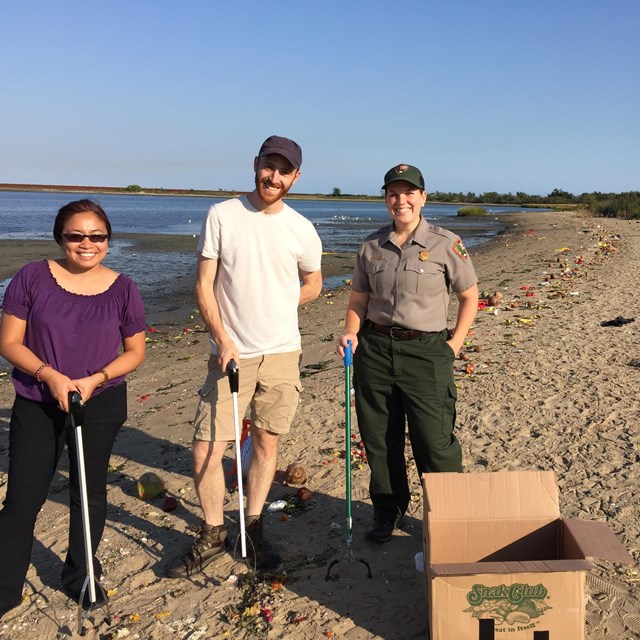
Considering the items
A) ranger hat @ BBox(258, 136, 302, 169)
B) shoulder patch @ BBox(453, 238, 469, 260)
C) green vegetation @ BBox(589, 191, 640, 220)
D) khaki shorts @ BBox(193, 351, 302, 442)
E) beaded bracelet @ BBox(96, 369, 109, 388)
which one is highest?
green vegetation @ BBox(589, 191, 640, 220)

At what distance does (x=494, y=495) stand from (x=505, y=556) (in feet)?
1.16

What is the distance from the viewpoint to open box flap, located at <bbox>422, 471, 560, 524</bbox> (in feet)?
11.4

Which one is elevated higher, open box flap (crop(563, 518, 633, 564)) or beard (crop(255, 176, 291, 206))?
beard (crop(255, 176, 291, 206))

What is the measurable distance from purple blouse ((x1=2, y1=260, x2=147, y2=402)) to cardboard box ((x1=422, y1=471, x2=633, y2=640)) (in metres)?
1.89

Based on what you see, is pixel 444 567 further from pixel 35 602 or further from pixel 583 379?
pixel 583 379

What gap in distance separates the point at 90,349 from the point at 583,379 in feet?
19.3

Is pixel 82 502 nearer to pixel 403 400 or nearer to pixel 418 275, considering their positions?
pixel 403 400

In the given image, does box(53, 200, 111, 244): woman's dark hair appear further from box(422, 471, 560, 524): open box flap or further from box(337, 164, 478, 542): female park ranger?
box(422, 471, 560, 524): open box flap

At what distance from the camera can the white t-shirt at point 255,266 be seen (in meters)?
3.79

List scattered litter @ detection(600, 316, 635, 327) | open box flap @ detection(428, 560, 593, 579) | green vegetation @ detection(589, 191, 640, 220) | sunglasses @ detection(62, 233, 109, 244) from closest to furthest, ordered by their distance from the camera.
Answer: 1. open box flap @ detection(428, 560, 593, 579)
2. sunglasses @ detection(62, 233, 109, 244)
3. scattered litter @ detection(600, 316, 635, 327)
4. green vegetation @ detection(589, 191, 640, 220)

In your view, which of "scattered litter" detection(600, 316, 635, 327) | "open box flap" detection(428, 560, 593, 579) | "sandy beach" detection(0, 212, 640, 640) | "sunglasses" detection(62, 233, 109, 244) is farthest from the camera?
"scattered litter" detection(600, 316, 635, 327)

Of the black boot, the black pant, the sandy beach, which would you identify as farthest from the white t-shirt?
the sandy beach

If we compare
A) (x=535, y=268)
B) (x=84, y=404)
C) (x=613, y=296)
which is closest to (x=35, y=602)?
(x=84, y=404)

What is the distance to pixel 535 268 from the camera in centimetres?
1866
